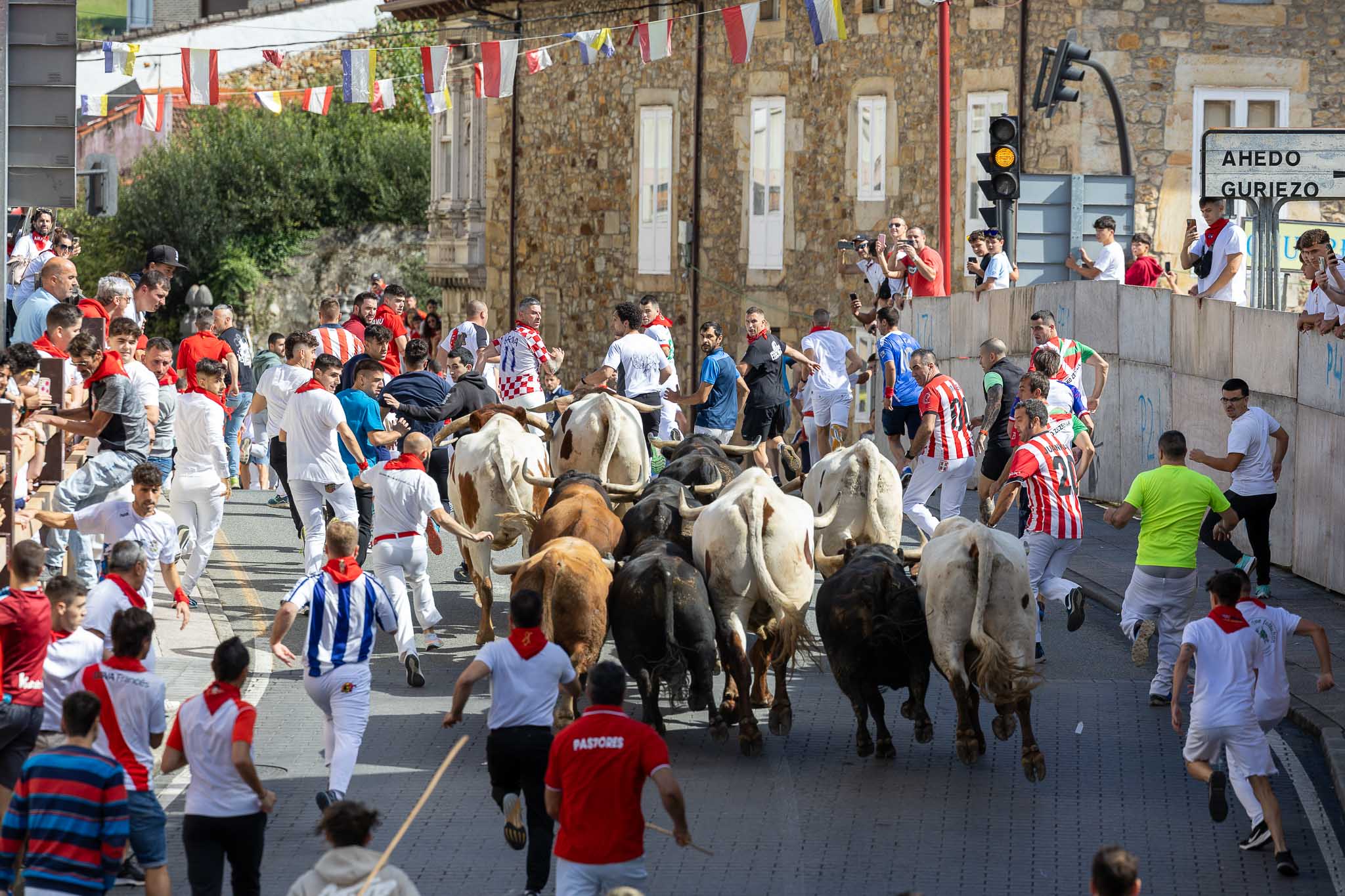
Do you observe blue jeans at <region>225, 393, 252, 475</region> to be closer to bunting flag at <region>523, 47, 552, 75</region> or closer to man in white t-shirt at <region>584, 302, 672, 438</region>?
man in white t-shirt at <region>584, 302, 672, 438</region>

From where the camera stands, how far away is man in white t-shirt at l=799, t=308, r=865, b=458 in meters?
19.9

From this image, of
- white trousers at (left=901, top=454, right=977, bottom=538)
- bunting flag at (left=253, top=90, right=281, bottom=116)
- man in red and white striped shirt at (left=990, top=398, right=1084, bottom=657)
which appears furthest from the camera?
bunting flag at (left=253, top=90, right=281, bottom=116)

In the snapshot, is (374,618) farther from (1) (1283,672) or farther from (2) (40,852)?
(1) (1283,672)

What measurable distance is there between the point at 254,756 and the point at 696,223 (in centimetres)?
2192

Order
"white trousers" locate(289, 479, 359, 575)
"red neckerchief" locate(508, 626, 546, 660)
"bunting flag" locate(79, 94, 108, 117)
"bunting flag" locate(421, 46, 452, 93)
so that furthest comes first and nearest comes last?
1. "bunting flag" locate(79, 94, 108, 117)
2. "bunting flag" locate(421, 46, 452, 93)
3. "white trousers" locate(289, 479, 359, 575)
4. "red neckerchief" locate(508, 626, 546, 660)

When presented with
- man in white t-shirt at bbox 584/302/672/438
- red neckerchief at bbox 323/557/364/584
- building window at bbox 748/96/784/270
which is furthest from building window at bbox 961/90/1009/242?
red neckerchief at bbox 323/557/364/584

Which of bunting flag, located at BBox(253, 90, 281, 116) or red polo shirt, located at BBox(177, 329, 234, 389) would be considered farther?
bunting flag, located at BBox(253, 90, 281, 116)

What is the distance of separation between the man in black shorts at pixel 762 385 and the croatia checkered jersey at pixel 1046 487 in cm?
610

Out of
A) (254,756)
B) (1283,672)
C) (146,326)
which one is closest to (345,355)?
(254,756)

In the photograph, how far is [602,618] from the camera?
10609mm

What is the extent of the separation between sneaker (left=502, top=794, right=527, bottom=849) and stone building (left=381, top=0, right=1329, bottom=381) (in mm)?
16246

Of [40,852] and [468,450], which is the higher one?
[468,450]

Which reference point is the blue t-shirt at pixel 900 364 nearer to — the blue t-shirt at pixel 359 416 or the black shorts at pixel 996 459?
the black shorts at pixel 996 459

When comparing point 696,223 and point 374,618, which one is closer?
point 374,618
